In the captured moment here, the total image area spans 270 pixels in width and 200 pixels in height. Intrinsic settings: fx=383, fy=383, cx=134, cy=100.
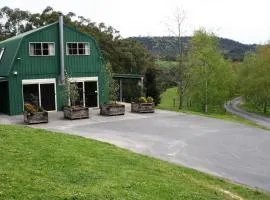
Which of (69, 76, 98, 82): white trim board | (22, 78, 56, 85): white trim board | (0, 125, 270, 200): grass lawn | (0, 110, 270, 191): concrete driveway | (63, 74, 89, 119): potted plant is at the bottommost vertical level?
(0, 110, 270, 191): concrete driveway

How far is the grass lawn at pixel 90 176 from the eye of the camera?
6707mm

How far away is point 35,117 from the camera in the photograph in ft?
63.1

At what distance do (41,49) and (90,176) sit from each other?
16.6 m

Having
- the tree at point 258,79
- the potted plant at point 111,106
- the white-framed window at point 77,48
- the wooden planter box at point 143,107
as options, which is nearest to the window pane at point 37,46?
the white-framed window at point 77,48

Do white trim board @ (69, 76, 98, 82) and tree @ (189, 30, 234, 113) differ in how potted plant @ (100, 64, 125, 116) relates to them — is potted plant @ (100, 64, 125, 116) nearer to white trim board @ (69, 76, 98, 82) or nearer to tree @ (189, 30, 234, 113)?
white trim board @ (69, 76, 98, 82)

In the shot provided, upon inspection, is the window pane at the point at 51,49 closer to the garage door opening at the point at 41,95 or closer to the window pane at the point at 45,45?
the window pane at the point at 45,45

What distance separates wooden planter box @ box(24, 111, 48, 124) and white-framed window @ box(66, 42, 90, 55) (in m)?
5.98

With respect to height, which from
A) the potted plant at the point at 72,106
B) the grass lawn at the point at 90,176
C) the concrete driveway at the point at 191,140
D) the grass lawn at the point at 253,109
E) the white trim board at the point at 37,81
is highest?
the white trim board at the point at 37,81

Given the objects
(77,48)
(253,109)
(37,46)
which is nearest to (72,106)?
(37,46)

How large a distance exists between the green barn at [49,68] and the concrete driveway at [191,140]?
212cm

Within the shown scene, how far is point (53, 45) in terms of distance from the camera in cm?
2362

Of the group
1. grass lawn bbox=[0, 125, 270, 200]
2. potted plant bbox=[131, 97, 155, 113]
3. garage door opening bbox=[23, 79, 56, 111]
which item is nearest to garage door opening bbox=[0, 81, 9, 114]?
garage door opening bbox=[23, 79, 56, 111]

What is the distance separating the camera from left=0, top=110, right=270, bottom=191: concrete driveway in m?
11.9

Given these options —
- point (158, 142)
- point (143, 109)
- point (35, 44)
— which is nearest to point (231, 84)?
point (143, 109)
